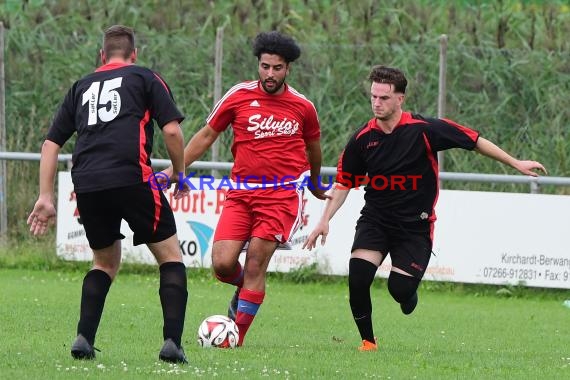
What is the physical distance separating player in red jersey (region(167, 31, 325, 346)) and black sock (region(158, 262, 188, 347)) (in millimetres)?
1736

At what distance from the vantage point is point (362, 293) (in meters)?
9.39

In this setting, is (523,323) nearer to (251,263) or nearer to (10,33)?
(251,263)

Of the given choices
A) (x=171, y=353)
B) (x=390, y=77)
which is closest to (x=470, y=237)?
(x=390, y=77)

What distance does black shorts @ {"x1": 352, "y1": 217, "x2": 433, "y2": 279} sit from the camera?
31.2 feet

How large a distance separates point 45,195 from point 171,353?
1.18 meters

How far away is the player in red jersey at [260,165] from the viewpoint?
952cm

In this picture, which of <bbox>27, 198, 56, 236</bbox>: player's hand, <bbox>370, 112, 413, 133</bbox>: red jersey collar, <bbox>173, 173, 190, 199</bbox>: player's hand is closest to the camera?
<bbox>27, 198, 56, 236</bbox>: player's hand

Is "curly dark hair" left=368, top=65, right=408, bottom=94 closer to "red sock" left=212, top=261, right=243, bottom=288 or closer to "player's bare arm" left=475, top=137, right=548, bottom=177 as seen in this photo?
"player's bare arm" left=475, top=137, right=548, bottom=177


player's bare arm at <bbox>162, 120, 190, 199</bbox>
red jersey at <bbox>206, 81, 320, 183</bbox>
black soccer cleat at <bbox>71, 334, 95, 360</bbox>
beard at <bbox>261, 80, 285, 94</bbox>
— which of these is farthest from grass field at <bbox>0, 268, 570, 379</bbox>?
beard at <bbox>261, 80, 285, 94</bbox>

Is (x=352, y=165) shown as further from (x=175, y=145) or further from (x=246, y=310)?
(x=175, y=145)

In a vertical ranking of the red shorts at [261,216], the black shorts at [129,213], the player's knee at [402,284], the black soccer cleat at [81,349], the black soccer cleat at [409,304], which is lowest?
the black soccer cleat at [409,304]

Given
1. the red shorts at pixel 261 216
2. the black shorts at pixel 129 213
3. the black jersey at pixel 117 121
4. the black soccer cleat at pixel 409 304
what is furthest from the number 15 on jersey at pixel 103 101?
the black soccer cleat at pixel 409 304

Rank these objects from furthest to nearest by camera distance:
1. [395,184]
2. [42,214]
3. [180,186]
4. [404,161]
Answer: [395,184] → [404,161] → [180,186] → [42,214]

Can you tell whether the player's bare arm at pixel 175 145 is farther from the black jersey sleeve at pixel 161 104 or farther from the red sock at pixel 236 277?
the red sock at pixel 236 277
